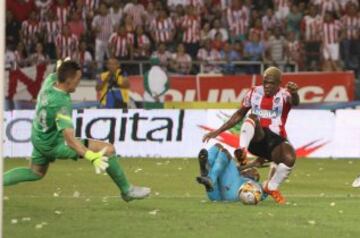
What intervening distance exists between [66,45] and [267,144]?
47.0 feet

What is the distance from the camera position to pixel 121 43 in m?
28.0

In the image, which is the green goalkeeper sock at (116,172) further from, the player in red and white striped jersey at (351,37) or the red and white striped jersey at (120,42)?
the player in red and white striped jersey at (351,37)

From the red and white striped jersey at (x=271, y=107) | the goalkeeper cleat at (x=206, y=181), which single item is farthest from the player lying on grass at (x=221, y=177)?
the red and white striped jersey at (x=271, y=107)

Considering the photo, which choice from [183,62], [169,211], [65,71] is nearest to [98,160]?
[169,211]

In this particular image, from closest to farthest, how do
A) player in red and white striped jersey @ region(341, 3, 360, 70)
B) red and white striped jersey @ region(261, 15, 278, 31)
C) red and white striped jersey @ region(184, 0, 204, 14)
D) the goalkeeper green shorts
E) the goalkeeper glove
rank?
the goalkeeper glove → the goalkeeper green shorts → player in red and white striped jersey @ region(341, 3, 360, 70) → red and white striped jersey @ region(261, 15, 278, 31) → red and white striped jersey @ region(184, 0, 204, 14)

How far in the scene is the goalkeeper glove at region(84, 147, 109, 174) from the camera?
37.9 ft

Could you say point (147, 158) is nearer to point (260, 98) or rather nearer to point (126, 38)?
point (126, 38)

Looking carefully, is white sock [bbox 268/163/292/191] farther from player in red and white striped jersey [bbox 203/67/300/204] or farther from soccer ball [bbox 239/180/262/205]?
soccer ball [bbox 239/180/262/205]

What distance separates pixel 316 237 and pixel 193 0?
19332 millimetres

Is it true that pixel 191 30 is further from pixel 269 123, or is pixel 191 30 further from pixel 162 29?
pixel 269 123

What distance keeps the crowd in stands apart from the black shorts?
13364mm

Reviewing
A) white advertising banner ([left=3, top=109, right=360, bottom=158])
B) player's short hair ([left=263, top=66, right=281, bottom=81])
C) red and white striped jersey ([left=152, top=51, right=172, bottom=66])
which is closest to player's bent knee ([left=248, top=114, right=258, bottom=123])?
player's short hair ([left=263, top=66, right=281, bottom=81])

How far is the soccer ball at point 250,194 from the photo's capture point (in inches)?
523

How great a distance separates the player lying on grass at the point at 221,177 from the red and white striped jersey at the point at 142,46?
14.3 metres
